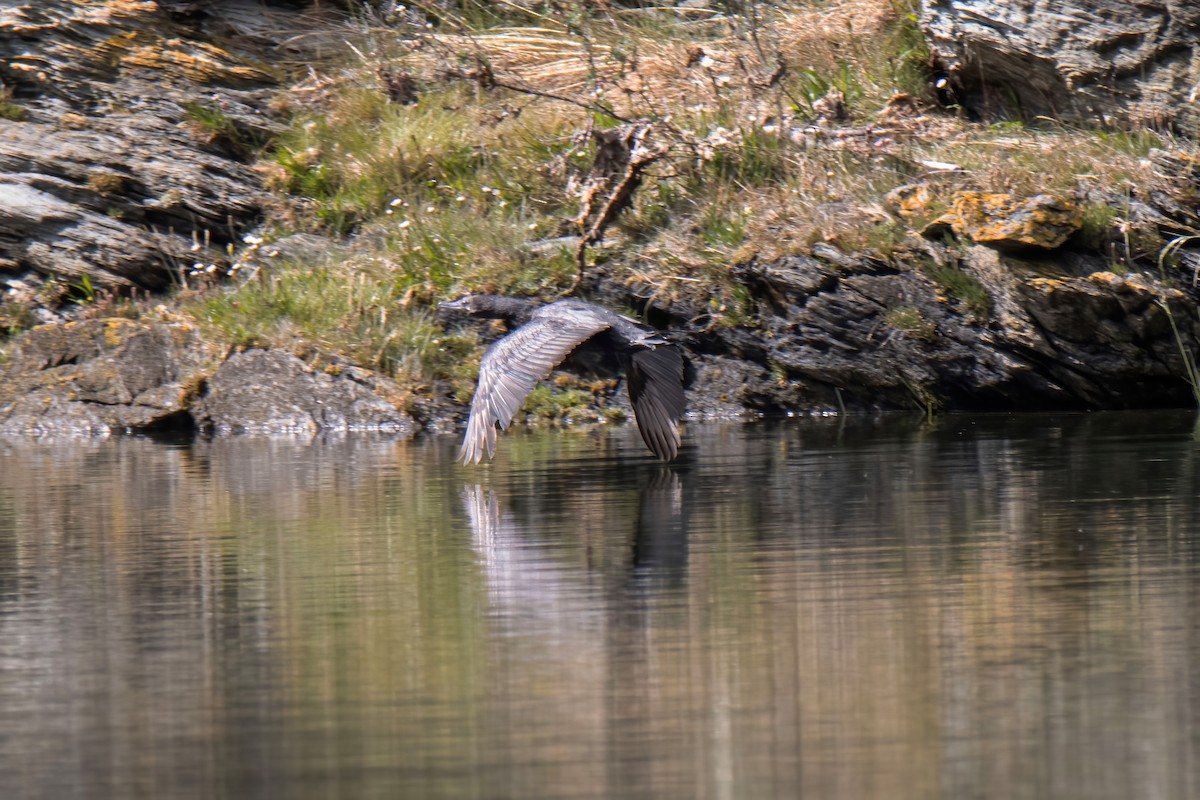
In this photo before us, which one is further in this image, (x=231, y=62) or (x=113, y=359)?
(x=231, y=62)

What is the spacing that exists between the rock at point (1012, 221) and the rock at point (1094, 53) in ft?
7.69

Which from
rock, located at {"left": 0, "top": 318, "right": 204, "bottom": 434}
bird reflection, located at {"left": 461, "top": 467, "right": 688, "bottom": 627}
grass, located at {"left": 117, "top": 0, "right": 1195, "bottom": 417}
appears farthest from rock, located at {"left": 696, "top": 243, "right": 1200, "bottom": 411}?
bird reflection, located at {"left": 461, "top": 467, "right": 688, "bottom": 627}

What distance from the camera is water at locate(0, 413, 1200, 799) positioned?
4.24m

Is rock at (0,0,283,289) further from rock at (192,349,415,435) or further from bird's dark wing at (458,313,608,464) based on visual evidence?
bird's dark wing at (458,313,608,464)

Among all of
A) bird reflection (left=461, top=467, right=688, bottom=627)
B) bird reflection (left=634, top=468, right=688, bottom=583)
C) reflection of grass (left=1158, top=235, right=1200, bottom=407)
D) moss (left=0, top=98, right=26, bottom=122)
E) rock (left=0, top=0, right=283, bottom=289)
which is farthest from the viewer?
moss (left=0, top=98, right=26, bottom=122)

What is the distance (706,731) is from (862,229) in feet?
33.6

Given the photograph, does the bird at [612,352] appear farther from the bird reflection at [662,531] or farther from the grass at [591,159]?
the grass at [591,159]

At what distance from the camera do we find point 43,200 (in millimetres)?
17062

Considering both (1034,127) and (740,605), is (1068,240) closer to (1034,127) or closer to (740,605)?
(1034,127)

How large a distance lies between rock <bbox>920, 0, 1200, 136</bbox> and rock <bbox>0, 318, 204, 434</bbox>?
7529 millimetres

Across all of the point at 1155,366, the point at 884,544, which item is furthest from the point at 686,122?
the point at 884,544

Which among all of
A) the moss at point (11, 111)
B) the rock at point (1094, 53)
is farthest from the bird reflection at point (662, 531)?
the moss at point (11, 111)

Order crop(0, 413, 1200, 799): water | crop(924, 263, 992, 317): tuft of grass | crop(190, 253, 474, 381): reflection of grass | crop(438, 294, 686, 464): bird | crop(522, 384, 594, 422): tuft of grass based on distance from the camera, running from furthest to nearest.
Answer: crop(190, 253, 474, 381): reflection of grass → crop(522, 384, 594, 422): tuft of grass → crop(924, 263, 992, 317): tuft of grass → crop(438, 294, 686, 464): bird → crop(0, 413, 1200, 799): water

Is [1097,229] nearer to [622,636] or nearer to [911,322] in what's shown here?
[911,322]
